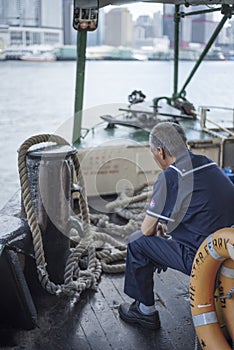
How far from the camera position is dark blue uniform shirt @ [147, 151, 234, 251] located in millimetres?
2111

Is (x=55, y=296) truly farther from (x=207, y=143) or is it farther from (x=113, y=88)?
(x=113, y=88)

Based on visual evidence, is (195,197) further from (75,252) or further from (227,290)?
(75,252)

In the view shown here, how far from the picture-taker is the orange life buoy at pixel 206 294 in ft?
6.35

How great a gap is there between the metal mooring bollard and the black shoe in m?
0.46

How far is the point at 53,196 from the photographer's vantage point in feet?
8.80

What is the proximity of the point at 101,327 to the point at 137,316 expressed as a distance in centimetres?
18

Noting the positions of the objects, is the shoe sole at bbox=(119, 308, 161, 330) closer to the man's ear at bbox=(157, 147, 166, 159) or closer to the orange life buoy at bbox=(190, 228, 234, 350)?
the orange life buoy at bbox=(190, 228, 234, 350)

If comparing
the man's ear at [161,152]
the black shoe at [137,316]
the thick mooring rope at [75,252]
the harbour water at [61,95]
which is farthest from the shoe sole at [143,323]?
the harbour water at [61,95]

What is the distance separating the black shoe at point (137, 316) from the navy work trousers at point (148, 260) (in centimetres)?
6

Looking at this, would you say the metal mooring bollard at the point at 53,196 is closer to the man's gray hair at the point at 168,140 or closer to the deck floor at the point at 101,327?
the deck floor at the point at 101,327

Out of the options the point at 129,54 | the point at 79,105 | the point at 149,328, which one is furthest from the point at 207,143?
the point at 129,54

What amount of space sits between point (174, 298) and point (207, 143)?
90.1 inches

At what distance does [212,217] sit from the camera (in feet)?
6.94

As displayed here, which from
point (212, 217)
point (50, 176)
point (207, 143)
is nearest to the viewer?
point (212, 217)
